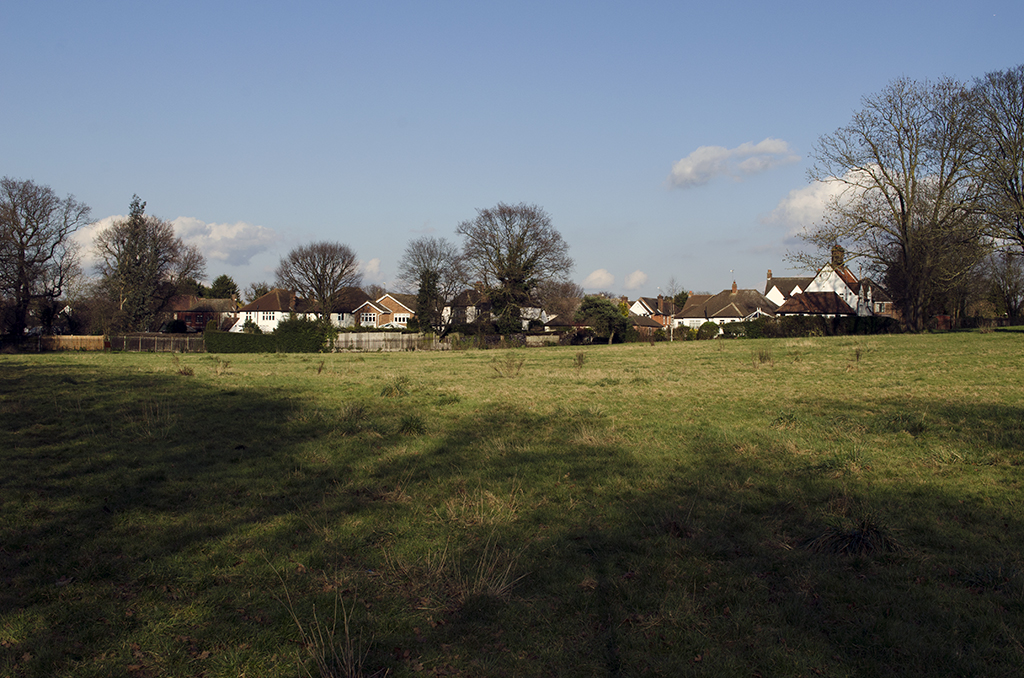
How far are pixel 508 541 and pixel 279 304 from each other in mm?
92464

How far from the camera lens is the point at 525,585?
523 cm

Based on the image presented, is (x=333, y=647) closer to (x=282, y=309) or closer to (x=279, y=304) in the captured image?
(x=282, y=309)

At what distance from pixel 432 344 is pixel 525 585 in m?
47.8

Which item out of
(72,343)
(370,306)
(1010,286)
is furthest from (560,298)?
(72,343)

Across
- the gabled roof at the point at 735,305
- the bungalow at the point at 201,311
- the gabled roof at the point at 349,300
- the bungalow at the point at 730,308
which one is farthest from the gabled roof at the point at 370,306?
the gabled roof at the point at 735,305

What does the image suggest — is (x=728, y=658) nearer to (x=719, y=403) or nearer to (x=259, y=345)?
(x=719, y=403)

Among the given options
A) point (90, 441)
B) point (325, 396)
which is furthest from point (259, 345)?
point (90, 441)

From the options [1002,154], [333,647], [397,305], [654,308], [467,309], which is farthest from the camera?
[654,308]

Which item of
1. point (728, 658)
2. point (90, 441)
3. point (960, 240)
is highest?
point (960, 240)

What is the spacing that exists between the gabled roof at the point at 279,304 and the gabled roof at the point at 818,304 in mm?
67859

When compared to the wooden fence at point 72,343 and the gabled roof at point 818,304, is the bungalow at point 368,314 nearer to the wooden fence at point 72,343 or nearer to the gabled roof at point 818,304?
the wooden fence at point 72,343

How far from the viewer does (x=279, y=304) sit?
9125cm

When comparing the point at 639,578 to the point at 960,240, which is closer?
the point at 639,578

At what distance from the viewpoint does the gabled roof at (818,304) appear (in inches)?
2766
